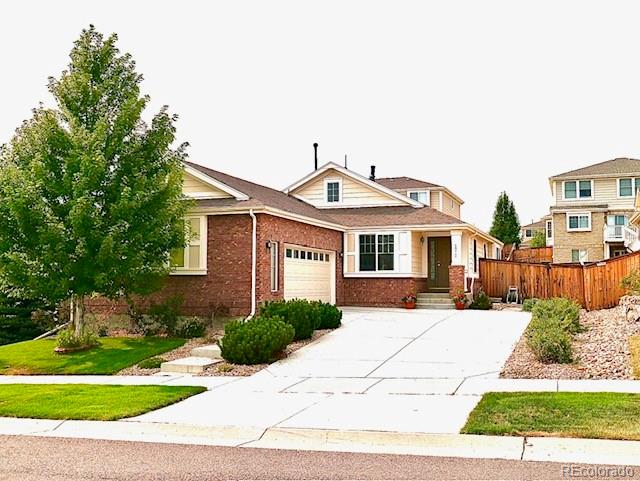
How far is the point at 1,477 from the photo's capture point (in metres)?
6.62

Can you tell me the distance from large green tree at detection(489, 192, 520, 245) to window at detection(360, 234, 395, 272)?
34605 mm

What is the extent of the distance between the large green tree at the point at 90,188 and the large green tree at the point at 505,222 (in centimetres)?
4476

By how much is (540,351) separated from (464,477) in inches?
290

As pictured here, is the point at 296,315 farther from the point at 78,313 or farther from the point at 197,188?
the point at 197,188

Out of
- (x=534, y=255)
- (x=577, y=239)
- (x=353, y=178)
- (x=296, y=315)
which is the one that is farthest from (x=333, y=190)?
(x=534, y=255)

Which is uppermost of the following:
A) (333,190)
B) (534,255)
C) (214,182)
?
(333,190)

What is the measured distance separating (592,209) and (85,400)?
41264mm

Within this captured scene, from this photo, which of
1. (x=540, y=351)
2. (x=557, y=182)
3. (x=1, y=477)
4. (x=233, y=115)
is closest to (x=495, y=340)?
(x=540, y=351)

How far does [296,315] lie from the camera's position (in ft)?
→ 55.3

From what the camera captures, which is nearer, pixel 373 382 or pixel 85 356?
pixel 373 382

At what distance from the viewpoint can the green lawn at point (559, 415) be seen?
308 inches

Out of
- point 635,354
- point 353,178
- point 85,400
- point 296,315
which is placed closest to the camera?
point 85,400

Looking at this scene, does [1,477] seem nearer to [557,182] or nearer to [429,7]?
[429,7]

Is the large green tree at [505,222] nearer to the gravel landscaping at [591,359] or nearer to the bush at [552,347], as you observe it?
the gravel landscaping at [591,359]
